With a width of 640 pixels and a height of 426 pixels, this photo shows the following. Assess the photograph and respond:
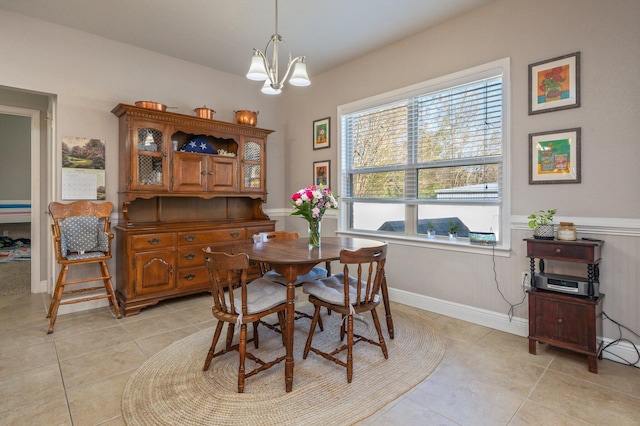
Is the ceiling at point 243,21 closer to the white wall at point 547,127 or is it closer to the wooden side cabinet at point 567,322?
the white wall at point 547,127

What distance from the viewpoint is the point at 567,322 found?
219 cm

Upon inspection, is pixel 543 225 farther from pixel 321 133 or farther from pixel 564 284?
pixel 321 133

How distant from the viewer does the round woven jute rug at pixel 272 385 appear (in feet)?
5.48

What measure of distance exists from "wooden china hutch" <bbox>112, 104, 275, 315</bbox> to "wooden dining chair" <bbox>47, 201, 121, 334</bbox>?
0.48 ft

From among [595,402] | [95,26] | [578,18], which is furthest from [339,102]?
[595,402]

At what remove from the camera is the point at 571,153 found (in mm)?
2396

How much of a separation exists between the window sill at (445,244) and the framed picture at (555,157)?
64 cm

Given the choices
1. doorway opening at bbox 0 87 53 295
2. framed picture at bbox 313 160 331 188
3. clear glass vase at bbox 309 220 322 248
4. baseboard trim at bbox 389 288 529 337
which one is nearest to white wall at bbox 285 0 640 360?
baseboard trim at bbox 389 288 529 337

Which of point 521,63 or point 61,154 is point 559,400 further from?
point 61,154

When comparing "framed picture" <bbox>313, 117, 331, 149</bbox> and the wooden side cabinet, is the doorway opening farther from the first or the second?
the wooden side cabinet

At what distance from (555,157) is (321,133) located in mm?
2693

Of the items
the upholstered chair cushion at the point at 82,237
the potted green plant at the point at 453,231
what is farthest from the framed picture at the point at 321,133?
the upholstered chair cushion at the point at 82,237

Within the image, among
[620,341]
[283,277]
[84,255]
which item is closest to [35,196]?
[84,255]

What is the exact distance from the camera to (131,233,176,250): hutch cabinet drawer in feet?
10.4
